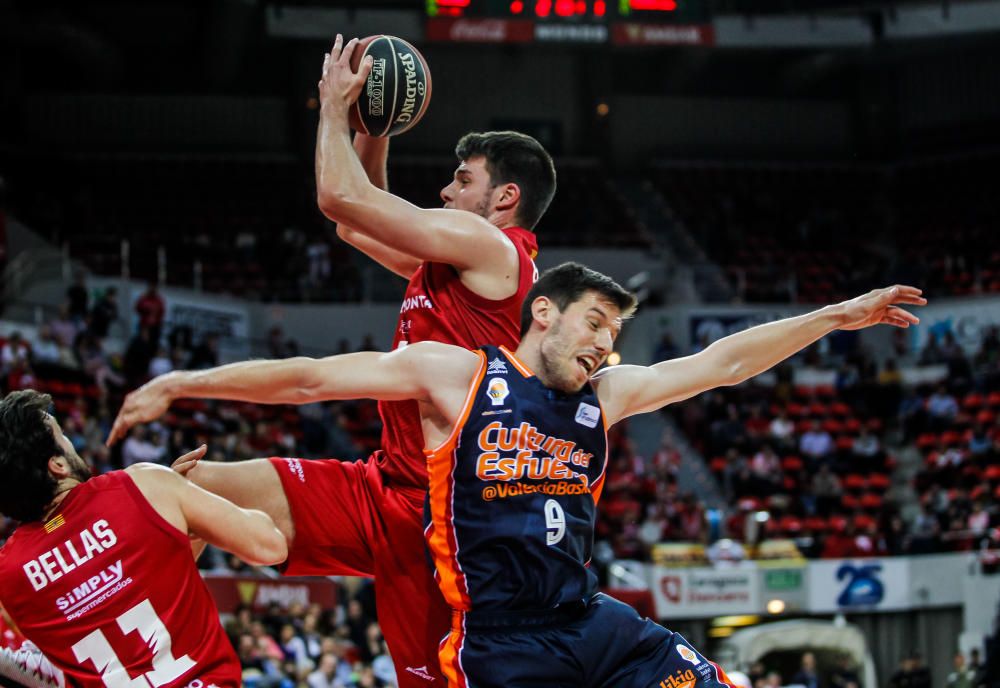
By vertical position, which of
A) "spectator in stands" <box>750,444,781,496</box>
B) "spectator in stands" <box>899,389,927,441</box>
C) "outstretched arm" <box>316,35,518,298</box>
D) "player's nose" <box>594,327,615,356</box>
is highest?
"outstretched arm" <box>316,35,518,298</box>

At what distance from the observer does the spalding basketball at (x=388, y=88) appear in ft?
16.9

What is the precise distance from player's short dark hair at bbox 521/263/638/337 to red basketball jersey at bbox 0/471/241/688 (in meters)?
1.37

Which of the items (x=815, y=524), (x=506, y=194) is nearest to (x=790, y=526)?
(x=815, y=524)

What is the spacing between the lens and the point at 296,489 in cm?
512

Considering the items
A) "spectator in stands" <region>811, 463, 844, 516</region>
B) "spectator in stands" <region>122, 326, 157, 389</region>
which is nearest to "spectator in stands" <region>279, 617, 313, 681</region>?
"spectator in stands" <region>122, 326, 157, 389</region>

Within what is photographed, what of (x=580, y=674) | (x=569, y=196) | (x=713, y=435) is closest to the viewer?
(x=580, y=674)

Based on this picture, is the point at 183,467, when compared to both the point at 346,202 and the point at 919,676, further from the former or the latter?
the point at 919,676

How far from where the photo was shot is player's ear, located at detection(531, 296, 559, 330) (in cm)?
452

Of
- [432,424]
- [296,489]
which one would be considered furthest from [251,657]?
[432,424]

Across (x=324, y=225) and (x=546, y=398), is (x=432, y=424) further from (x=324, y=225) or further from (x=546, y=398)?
(x=324, y=225)

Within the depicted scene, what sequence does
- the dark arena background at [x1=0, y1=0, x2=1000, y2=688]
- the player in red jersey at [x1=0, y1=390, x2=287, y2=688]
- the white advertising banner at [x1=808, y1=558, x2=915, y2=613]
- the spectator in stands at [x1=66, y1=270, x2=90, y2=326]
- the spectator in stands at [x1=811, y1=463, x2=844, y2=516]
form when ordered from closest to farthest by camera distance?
the player in red jersey at [x1=0, y1=390, x2=287, y2=688] < the dark arena background at [x1=0, y1=0, x2=1000, y2=688] < the white advertising banner at [x1=808, y1=558, x2=915, y2=613] < the spectator in stands at [x1=66, y1=270, x2=90, y2=326] < the spectator in stands at [x1=811, y1=463, x2=844, y2=516]

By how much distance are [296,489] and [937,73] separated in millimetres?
30583

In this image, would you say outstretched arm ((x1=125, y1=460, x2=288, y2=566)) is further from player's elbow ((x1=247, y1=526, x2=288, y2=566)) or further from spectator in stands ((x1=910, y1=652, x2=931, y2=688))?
spectator in stands ((x1=910, y1=652, x2=931, y2=688))

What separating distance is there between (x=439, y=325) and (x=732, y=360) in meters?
1.09
